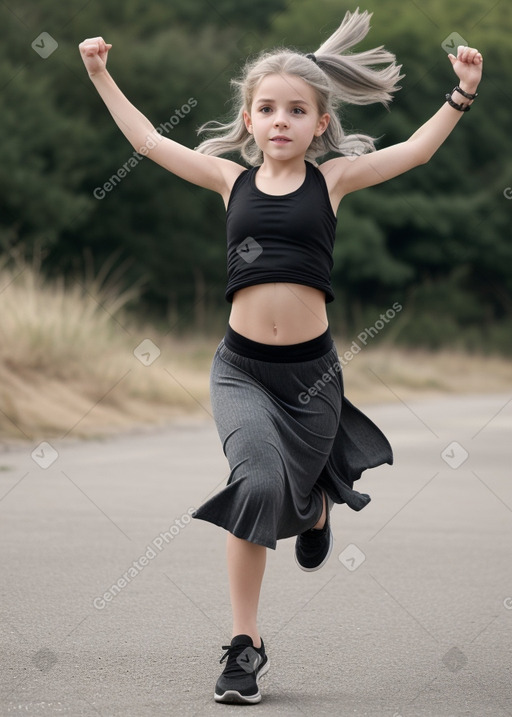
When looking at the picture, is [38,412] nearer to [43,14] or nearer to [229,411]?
[229,411]

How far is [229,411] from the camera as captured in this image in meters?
3.98

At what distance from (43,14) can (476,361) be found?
1429 centimetres

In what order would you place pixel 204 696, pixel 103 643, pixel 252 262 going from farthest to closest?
1. pixel 103 643
2. pixel 252 262
3. pixel 204 696

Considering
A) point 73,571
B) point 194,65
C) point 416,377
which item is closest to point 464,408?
point 416,377

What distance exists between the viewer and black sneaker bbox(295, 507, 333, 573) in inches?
179

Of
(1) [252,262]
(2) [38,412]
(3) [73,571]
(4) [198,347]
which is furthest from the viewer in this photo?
(4) [198,347]

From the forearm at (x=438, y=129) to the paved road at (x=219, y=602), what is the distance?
5.72 ft

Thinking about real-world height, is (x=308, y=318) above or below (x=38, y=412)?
above
